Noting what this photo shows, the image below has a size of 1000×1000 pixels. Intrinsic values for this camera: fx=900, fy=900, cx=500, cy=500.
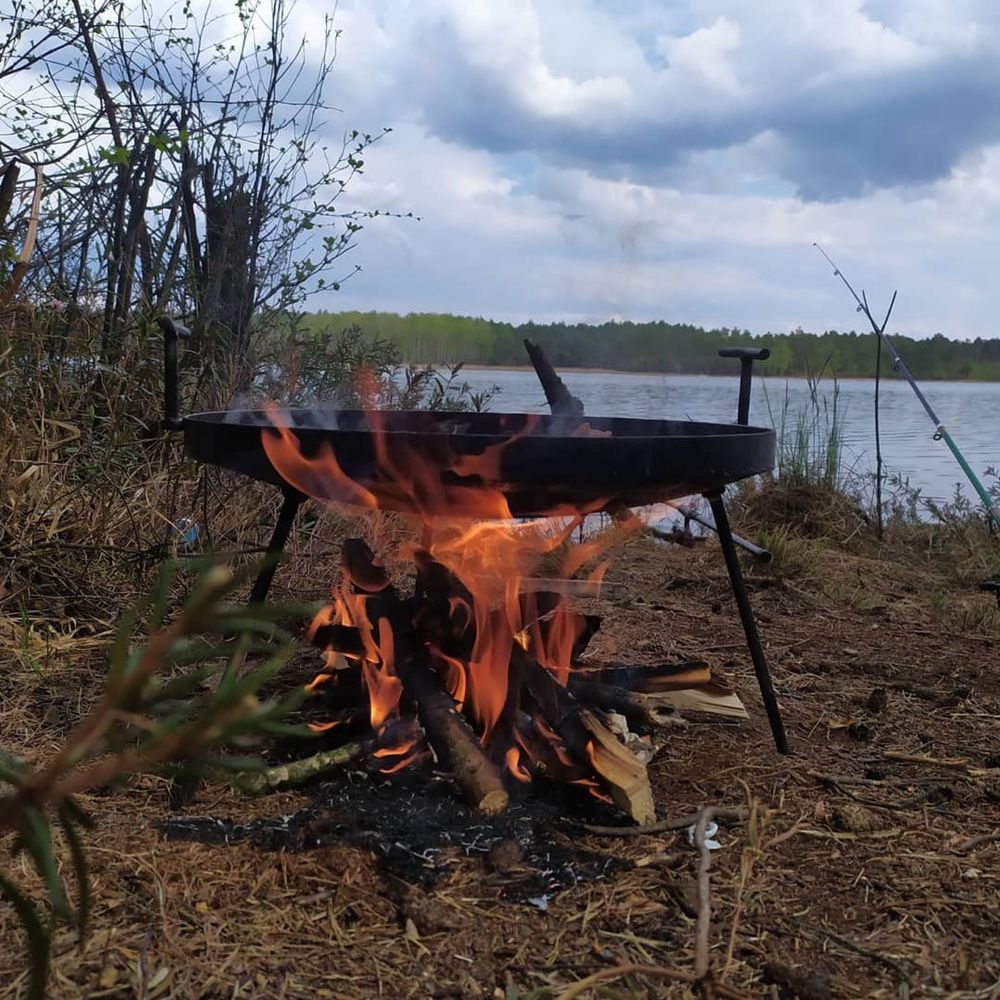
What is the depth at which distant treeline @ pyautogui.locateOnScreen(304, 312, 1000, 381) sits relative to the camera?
334 centimetres

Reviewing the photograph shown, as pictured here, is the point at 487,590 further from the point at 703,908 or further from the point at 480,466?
the point at 703,908

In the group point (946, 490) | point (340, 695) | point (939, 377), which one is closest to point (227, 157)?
point (340, 695)

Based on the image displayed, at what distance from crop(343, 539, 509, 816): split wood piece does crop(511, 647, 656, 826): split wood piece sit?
19cm

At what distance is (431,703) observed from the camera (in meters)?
2.03

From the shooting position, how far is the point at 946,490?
6660 mm

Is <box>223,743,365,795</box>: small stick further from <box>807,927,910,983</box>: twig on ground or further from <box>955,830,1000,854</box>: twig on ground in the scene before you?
<box>955,830,1000,854</box>: twig on ground

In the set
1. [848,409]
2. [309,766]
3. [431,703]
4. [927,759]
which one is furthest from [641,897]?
[848,409]

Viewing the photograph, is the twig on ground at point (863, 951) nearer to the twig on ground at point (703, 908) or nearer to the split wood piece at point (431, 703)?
the twig on ground at point (703, 908)

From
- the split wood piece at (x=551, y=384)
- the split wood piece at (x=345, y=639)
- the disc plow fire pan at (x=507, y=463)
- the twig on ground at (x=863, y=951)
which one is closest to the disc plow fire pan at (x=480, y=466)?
the disc plow fire pan at (x=507, y=463)

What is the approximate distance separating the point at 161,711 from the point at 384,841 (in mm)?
1203

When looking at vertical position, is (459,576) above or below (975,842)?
above

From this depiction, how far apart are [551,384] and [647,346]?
0.41 meters

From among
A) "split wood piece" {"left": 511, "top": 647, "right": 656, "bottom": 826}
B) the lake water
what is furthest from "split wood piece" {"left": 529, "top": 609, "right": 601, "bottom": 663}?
the lake water

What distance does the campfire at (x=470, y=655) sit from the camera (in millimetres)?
1836
